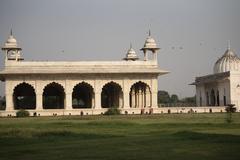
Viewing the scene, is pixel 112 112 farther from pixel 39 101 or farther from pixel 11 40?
pixel 11 40

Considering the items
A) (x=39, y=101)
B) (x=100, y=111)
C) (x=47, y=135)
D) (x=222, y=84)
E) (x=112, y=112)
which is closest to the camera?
(x=47, y=135)

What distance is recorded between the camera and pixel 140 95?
1745 inches

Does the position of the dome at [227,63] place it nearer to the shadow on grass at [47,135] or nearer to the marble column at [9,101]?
the marble column at [9,101]

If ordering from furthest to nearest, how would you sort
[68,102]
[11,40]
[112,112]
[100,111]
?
[11,40], [68,102], [100,111], [112,112]

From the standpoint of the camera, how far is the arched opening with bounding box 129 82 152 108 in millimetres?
39731

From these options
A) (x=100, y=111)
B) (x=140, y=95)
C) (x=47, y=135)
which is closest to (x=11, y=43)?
(x=100, y=111)

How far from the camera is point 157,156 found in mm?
9289

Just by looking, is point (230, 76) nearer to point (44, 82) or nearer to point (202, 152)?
point (44, 82)

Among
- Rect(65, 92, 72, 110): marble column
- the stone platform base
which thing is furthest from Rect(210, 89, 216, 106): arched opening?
Rect(65, 92, 72, 110): marble column

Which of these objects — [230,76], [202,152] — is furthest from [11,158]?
[230,76]

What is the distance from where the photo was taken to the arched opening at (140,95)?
1564 inches

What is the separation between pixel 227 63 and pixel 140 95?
27.0 feet

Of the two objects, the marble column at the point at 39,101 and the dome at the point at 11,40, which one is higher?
the dome at the point at 11,40

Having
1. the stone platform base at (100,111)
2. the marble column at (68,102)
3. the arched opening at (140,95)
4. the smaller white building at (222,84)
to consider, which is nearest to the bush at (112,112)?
the stone platform base at (100,111)
